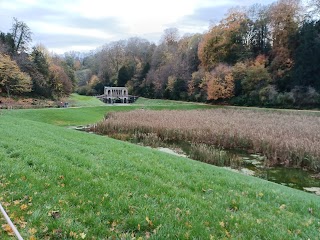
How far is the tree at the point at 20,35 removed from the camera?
49.9 metres

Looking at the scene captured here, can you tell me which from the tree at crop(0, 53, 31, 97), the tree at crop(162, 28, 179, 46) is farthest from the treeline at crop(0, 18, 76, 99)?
the tree at crop(162, 28, 179, 46)

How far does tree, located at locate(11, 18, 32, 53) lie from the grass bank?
166 feet

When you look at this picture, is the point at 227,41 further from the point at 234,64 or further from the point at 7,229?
the point at 7,229

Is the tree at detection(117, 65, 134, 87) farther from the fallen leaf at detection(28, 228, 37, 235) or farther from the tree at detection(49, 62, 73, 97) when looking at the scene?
the fallen leaf at detection(28, 228, 37, 235)

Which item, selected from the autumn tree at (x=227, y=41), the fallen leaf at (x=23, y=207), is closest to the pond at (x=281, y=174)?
the fallen leaf at (x=23, y=207)

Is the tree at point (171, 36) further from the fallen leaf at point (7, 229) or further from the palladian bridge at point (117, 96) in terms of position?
the fallen leaf at point (7, 229)

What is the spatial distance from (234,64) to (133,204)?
4807 cm

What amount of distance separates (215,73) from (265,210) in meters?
42.7

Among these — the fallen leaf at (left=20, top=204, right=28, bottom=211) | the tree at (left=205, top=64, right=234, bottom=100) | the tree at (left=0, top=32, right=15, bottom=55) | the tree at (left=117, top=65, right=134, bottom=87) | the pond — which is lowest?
the pond

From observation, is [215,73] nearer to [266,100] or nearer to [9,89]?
[266,100]

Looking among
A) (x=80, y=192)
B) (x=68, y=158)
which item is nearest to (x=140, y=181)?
(x=80, y=192)

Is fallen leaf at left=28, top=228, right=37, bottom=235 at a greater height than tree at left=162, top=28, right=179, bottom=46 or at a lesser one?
lesser

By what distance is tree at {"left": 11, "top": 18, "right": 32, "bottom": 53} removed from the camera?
1965 inches

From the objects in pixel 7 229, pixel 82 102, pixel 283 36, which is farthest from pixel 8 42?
pixel 7 229
